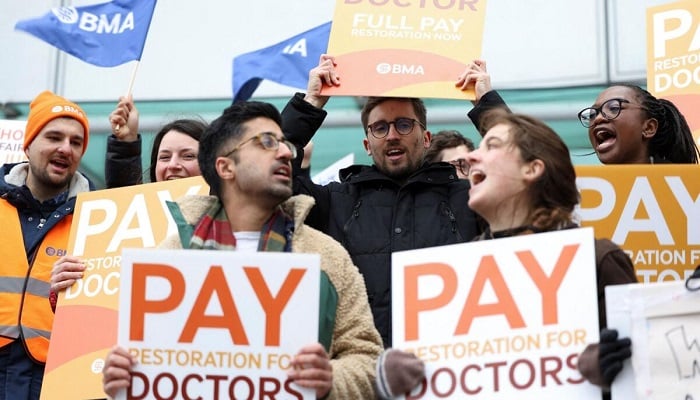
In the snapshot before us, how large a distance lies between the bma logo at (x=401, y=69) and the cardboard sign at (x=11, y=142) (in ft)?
9.53

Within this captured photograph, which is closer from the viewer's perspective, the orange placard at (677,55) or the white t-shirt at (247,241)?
the white t-shirt at (247,241)

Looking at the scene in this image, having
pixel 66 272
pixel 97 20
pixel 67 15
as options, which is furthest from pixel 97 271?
pixel 67 15

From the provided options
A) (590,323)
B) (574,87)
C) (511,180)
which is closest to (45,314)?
(511,180)

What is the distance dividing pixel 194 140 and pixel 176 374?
210cm

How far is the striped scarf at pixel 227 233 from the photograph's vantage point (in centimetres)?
415

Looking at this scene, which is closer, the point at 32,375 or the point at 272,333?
the point at 272,333

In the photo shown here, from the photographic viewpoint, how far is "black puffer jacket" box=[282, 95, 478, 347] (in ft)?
15.3

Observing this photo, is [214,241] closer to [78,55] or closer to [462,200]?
[462,200]

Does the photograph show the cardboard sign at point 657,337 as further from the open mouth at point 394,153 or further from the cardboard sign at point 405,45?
the cardboard sign at point 405,45

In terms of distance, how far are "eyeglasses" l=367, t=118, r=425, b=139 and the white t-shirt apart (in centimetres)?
105

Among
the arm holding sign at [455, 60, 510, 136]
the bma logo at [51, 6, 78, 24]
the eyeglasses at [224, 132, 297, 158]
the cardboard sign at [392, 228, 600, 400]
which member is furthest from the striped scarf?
the bma logo at [51, 6, 78, 24]

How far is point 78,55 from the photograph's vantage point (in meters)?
6.85

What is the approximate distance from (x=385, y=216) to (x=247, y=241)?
0.76 metres

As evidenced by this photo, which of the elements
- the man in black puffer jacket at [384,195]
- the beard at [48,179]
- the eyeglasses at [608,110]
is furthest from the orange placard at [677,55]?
the beard at [48,179]
